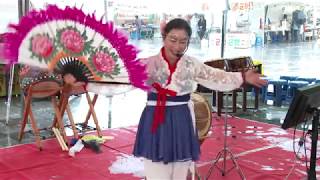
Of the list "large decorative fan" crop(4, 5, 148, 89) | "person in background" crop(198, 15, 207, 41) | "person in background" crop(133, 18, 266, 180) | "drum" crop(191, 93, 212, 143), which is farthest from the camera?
"person in background" crop(198, 15, 207, 41)

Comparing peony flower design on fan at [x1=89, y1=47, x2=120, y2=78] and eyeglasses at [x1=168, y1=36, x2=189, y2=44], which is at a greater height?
eyeglasses at [x1=168, y1=36, x2=189, y2=44]

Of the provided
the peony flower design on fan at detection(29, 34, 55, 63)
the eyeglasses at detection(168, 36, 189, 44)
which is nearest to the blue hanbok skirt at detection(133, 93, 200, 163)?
the eyeglasses at detection(168, 36, 189, 44)

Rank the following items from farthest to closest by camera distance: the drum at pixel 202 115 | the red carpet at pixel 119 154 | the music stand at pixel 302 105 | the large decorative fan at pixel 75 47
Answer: the red carpet at pixel 119 154, the drum at pixel 202 115, the music stand at pixel 302 105, the large decorative fan at pixel 75 47

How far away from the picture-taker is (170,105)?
239 centimetres

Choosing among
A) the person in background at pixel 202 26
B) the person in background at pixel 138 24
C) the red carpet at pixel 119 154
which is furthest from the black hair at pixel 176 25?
the person in background at pixel 138 24

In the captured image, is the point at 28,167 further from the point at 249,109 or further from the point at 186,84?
the point at 249,109

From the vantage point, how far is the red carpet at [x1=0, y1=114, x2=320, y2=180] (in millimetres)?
3863

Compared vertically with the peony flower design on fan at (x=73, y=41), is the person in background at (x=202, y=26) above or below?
above

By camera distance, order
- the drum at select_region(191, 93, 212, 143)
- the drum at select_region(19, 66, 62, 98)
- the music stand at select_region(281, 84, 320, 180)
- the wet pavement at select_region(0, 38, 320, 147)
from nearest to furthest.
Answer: the music stand at select_region(281, 84, 320, 180) → the drum at select_region(191, 93, 212, 143) → the drum at select_region(19, 66, 62, 98) → the wet pavement at select_region(0, 38, 320, 147)

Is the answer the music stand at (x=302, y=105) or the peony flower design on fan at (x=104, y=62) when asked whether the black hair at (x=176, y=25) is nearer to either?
the peony flower design on fan at (x=104, y=62)

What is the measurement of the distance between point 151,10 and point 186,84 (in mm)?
9345

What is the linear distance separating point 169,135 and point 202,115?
47.6 inches

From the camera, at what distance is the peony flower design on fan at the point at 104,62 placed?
7.73 feet

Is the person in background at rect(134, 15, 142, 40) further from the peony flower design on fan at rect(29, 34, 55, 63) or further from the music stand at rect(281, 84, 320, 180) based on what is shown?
the peony flower design on fan at rect(29, 34, 55, 63)
